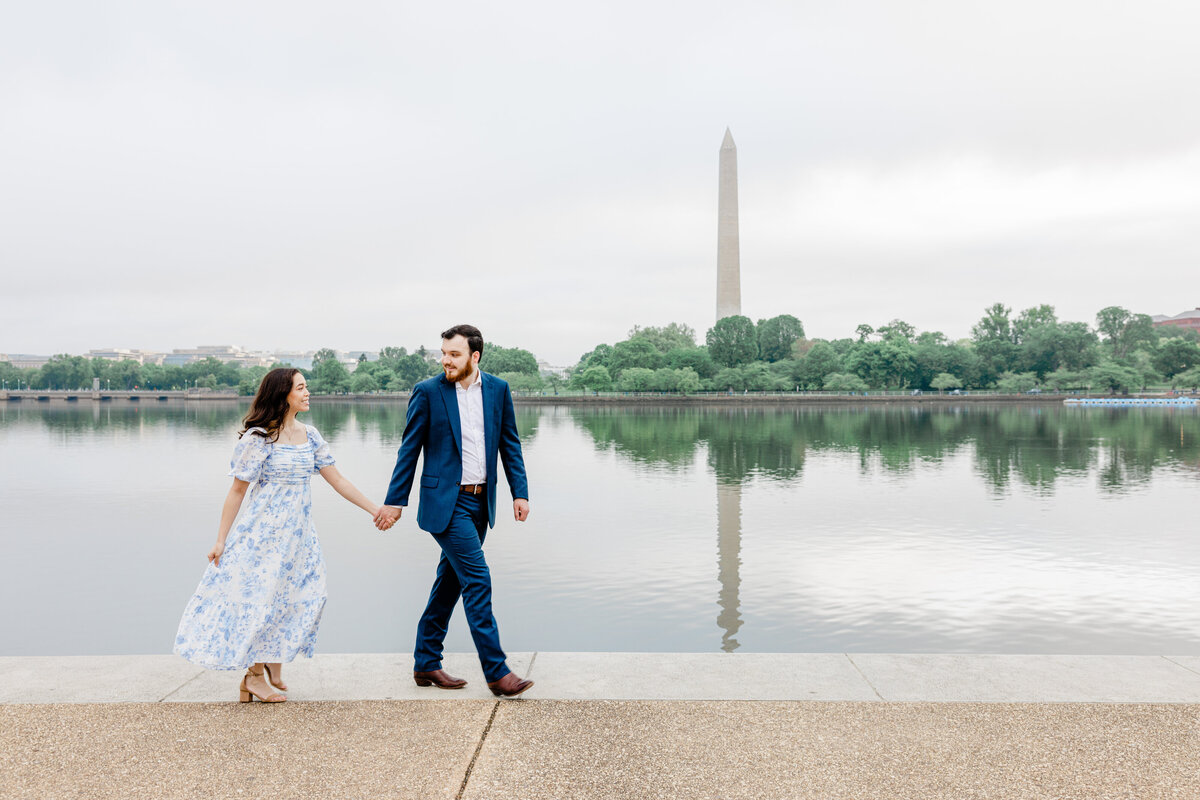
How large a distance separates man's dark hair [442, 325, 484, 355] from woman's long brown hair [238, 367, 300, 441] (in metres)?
0.89

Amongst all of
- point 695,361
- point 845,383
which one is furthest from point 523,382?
point 845,383

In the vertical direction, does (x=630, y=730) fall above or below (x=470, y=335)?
below

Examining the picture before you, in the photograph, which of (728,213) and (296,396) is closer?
(296,396)

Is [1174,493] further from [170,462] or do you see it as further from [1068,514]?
[170,462]

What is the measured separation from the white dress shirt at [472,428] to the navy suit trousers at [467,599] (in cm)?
14

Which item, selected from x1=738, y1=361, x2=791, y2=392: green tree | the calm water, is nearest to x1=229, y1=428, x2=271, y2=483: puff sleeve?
the calm water

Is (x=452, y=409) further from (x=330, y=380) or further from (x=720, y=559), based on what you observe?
(x=330, y=380)

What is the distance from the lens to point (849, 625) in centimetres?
930

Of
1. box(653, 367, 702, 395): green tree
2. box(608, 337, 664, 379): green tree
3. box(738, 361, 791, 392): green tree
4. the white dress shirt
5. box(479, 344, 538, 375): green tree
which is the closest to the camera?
the white dress shirt

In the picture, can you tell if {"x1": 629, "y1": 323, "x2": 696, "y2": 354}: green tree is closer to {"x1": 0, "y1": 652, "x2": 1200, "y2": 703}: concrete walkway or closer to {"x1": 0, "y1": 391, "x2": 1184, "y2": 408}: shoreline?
{"x1": 0, "y1": 391, "x2": 1184, "y2": 408}: shoreline

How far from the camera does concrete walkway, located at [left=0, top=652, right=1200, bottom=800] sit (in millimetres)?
3600

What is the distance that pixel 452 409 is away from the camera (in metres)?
5.00

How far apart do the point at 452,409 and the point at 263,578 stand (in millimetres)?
1384

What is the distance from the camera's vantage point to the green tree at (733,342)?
99.6 m
